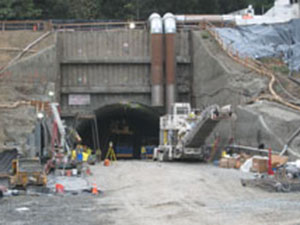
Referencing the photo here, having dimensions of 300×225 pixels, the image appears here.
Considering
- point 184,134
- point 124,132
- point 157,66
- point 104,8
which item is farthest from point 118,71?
point 104,8

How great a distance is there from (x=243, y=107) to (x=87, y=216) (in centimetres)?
1908

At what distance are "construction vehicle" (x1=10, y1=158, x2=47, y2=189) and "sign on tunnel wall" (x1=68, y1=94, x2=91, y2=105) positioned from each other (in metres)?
22.0

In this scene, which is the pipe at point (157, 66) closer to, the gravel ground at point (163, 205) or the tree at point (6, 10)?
the tree at point (6, 10)

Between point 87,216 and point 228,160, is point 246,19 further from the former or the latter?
point 87,216

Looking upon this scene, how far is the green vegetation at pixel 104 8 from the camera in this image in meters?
55.7

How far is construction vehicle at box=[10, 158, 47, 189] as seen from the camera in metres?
19.5

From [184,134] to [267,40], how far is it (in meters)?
14.7

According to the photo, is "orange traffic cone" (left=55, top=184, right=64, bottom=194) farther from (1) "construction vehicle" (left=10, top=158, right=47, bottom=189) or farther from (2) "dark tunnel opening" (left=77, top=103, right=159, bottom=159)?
(2) "dark tunnel opening" (left=77, top=103, right=159, bottom=159)

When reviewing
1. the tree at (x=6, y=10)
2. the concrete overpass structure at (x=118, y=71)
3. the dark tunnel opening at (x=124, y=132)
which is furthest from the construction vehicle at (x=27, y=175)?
the tree at (x=6, y=10)

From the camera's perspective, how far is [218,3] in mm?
64000

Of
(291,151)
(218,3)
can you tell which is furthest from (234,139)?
(218,3)

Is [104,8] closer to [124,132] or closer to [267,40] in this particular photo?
[124,132]

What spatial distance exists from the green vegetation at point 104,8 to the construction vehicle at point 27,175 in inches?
1472

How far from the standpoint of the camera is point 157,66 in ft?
138
